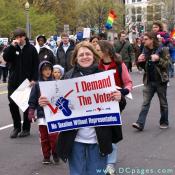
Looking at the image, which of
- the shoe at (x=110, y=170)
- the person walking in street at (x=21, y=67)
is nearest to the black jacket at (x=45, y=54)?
the person walking in street at (x=21, y=67)

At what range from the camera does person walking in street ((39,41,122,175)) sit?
4.14 metres

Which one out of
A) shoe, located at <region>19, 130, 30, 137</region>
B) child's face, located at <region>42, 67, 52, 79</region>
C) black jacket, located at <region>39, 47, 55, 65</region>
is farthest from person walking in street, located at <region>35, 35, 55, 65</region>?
child's face, located at <region>42, 67, 52, 79</region>

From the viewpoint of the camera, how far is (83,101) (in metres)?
4.20

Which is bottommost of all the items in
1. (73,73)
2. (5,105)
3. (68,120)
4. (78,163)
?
(5,105)

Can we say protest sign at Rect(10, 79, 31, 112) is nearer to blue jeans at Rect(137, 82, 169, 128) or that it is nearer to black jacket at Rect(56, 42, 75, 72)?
blue jeans at Rect(137, 82, 169, 128)

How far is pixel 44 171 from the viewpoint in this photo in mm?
6102

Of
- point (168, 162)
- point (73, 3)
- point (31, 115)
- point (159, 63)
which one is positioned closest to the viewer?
point (31, 115)

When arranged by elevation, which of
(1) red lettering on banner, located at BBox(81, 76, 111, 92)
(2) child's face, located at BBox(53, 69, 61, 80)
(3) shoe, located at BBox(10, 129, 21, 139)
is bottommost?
(3) shoe, located at BBox(10, 129, 21, 139)

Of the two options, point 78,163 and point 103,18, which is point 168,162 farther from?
point 103,18

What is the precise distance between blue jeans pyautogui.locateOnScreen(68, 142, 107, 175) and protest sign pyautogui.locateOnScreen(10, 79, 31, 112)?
12.0 feet

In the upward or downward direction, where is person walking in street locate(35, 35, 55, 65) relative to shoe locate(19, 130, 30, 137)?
upward

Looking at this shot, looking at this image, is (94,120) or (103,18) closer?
(94,120)

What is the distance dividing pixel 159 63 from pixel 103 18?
48.7 m

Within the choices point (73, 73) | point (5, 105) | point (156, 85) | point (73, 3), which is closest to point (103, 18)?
point (73, 3)
